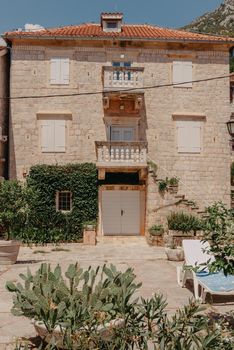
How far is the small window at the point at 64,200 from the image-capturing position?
19.1 metres

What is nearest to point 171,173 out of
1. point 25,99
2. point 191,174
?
point 191,174

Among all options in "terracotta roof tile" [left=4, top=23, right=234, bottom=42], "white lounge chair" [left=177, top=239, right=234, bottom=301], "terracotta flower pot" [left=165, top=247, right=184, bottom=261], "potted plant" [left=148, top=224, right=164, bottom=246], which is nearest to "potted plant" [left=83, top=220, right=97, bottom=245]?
"potted plant" [left=148, top=224, right=164, bottom=246]

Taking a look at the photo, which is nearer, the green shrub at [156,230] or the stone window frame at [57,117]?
the green shrub at [156,230]

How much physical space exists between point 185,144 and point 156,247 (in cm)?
605

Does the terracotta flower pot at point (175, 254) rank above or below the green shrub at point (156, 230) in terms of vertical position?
above

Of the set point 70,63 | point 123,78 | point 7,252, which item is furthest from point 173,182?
point 7,252

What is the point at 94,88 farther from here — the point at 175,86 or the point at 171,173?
the point at 171,173

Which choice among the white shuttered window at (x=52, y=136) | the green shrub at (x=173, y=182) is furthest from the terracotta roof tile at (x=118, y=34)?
the green shrub at (x=173, y=182)

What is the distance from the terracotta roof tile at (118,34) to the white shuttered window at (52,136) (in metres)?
4.54

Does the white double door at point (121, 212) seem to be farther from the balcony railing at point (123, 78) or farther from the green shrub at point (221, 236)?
the green shrub at point (221, 236)

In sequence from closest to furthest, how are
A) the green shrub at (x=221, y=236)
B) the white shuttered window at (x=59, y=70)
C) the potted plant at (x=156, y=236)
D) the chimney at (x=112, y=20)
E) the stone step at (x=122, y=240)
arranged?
the green shrub at (x=221, y=236) → the potted plant at (x=156, y=236) → the stone step at (x=122, y=240) → the white shuttered window at (x=59, y=70) → the chimney at (x=112, y=20)

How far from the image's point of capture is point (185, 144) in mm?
19812

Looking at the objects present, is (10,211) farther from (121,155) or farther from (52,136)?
(52,136)

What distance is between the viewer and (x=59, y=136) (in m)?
19.3
